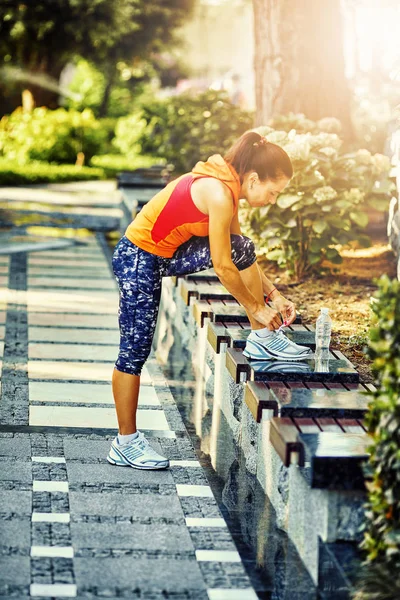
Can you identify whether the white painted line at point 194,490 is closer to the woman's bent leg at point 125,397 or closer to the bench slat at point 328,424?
the woman's bent leg at point 125,397

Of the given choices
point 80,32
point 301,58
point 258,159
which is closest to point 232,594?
point 258,159

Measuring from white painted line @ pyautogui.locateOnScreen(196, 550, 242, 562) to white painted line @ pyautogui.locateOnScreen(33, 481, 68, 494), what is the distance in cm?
77

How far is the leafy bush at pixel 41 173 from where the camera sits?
18.5 meters

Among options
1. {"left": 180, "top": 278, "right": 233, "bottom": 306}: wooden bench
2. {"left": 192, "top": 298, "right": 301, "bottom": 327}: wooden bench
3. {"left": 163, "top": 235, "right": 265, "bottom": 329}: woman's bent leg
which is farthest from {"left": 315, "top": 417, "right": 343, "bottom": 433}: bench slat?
{"left": 180, "top": 278, "right": 233, "bottom": 306}: wooden bench

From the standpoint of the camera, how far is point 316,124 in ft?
28.2

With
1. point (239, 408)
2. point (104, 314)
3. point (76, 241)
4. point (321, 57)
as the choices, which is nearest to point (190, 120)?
point (76, 241)

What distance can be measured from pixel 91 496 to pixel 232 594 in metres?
0.96

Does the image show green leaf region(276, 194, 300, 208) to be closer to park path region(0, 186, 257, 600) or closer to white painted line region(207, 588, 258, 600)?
park path region(0, 186, 257, 600)

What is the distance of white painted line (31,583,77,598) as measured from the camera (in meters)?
3.32

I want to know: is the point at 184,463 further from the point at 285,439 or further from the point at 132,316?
the point at 285,439

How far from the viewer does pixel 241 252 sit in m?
4.60

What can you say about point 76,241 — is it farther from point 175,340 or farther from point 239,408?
point 239,408

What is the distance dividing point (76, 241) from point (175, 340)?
4616 mm

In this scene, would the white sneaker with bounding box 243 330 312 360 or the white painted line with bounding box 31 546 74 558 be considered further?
the white sneaker with bounding box 243 330 312 360
